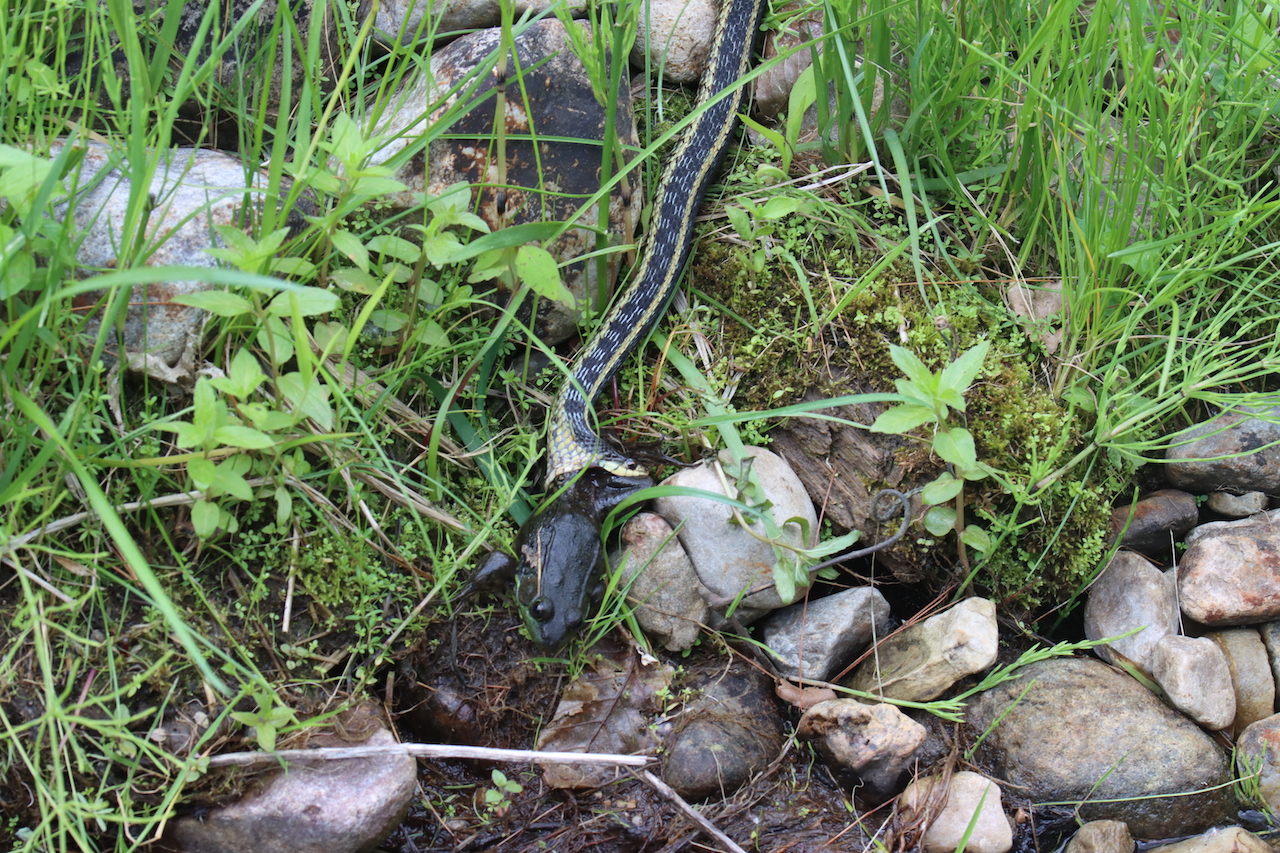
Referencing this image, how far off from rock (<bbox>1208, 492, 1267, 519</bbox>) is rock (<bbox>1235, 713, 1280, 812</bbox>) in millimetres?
668

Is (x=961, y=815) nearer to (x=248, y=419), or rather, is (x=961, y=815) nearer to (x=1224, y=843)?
(x=1224, y=843)

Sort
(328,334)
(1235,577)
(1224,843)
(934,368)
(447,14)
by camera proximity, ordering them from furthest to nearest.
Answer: (447,14), (934,368), (1235,577), (328,334), (1224,843)

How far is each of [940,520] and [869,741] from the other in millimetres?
679

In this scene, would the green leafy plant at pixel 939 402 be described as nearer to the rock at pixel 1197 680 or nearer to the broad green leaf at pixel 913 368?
the broad green leaf at pixel 913 368

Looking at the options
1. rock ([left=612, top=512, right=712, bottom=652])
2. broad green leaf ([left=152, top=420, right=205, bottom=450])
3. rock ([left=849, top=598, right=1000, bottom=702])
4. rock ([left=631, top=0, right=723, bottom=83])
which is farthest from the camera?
rock ([left=631, top=0, right=723, bottom=83])

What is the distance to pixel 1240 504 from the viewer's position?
3.06 metres

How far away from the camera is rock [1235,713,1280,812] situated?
105 inches

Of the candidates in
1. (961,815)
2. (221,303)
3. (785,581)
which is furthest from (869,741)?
(221,303)

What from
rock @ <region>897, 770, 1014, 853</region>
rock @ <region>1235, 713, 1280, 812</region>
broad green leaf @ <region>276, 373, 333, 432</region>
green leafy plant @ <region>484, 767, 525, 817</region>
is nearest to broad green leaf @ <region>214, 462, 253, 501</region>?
broad green leaf @ <region>276, 373, 333, 432</region>

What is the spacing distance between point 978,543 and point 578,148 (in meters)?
1.89

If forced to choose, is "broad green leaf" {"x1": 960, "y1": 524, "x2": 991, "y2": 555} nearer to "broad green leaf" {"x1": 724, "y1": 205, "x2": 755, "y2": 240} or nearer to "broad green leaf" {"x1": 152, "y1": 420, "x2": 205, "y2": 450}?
"broad green leaf" {"x1": 724, "y1": 205, "x2": 755, "y2": 240}

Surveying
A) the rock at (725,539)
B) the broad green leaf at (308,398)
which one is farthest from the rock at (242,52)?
the rock at (725,539)

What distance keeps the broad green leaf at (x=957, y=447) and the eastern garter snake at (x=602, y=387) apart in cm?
92

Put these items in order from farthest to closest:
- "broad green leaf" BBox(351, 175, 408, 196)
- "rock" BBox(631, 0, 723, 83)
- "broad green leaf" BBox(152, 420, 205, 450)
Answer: "rock" BBox(631, 0, 723, 83) < "broad green leaf" BBox(351, 175, 408, 196) < "broad green leaf" BBox(152, 420, 205, 450)
